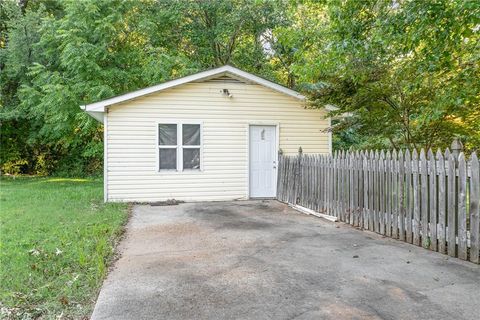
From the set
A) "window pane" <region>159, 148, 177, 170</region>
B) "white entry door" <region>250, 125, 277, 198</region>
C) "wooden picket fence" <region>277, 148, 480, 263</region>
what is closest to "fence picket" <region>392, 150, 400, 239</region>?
"wooden picket fence" <region>277, 148, 480, 263</region>

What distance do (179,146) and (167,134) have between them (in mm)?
453

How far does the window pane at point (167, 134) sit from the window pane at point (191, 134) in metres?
0.27

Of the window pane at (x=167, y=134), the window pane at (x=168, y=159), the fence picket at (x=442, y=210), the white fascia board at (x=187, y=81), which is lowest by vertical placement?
the fence picket at (x=442, y=210)

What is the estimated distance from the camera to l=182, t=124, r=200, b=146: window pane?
9719mm

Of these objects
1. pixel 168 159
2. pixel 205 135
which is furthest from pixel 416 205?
pixel 168 159

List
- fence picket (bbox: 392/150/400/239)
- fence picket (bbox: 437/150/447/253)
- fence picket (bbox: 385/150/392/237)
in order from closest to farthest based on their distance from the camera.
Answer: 1. fence picket (bbox: 437/150/447/253)
2. fence picket (bbox: 392/150/400/239)
3. fence picket (bbox: 385/150/392/237)

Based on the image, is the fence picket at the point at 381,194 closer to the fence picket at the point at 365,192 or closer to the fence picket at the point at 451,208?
the fence picket at the point at 365,192

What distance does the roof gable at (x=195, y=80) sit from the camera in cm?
900

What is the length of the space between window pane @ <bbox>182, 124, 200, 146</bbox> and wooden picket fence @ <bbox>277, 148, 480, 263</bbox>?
134 inches

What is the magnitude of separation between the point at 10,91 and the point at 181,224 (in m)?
16.9

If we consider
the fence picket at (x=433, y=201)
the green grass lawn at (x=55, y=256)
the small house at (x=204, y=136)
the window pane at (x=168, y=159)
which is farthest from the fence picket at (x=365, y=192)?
the window pane at (x=168, y=159)

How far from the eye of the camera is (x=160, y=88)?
30.5 feet

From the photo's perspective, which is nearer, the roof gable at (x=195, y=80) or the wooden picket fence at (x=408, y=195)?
the wooden picket fence at (x=408, y=195)

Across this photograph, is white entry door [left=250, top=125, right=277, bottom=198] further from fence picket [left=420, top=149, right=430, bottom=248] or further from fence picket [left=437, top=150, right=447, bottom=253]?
fence picket [left=437, top=150, right=447, bottom=253]
